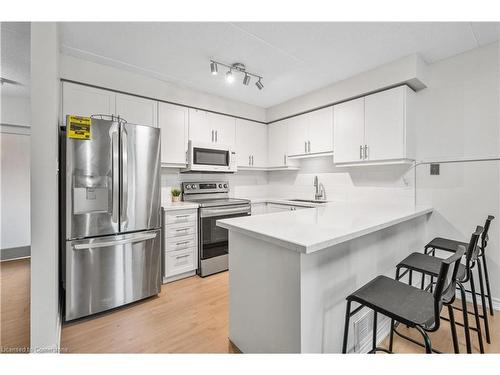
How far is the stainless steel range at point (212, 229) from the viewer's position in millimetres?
2930

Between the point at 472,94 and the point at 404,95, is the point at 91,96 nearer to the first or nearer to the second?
the point at 404,95

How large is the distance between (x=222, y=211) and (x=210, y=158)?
0.77m

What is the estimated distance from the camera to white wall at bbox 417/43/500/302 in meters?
2.23

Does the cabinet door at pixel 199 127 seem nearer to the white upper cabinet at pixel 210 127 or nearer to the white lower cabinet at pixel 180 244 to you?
the white upper cabinet at pixel 210 127

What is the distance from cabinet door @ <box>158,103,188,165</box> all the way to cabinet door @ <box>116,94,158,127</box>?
87 millimetres

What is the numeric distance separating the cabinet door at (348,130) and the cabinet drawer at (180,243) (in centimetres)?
211

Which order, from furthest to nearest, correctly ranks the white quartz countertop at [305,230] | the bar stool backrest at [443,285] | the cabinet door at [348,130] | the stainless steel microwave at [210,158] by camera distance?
the stainless steel microwave at [210,158] → the cabinet door at [348,130] → the white quartz countertop at [305,230] → the bar stool backrest at [443,285]

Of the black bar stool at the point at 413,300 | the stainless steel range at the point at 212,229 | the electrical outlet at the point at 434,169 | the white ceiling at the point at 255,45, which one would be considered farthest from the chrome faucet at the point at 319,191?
the black bar stool at the point at 413,300

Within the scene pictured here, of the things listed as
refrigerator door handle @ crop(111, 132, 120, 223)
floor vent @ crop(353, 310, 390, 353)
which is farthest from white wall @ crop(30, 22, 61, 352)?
floor vent @ crop(353, 310, 390, 353)

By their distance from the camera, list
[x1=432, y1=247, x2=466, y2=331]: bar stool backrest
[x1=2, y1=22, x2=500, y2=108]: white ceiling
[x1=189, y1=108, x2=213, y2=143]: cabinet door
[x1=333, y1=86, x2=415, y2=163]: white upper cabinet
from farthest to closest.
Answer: [x1=189, y1=108, x2=213, y2=143]: cabinet door → [x1=333, y1=86, x2=415, y2=163]: white upper cabinet → [x1=2, y1=22, x2=500, y2=108]: white ceiling → [x1=432, y1=247, x2=466, y2=331]: bar stool backrest

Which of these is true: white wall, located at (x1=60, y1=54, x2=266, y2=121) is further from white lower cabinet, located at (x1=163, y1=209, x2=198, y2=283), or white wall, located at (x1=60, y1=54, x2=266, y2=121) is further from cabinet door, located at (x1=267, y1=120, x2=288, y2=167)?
white lower cabinet, located at (x1=163, y1=209, x2=198, y2=283)

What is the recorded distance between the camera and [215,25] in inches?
76.1

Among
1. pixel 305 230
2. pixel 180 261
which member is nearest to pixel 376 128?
pixel 305 230

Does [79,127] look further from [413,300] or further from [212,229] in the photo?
[413,300]
